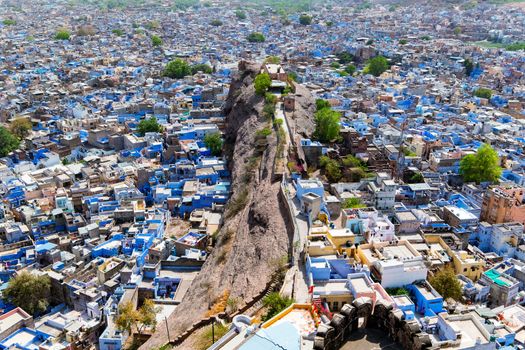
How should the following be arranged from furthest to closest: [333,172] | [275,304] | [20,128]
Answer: [20,128]
[333,172]
[275,304]

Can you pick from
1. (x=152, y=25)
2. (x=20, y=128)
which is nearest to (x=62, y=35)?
(x=152, y=25)

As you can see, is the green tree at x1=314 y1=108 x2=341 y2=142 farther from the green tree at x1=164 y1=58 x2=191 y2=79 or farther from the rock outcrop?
the green tree at x1=164 y1=58 x2=191 y2=79

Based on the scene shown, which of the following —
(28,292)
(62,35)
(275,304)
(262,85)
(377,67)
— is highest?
(262,85)

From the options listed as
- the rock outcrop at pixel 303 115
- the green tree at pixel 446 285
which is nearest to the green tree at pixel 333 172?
the rock outcrop at pixel 303 115

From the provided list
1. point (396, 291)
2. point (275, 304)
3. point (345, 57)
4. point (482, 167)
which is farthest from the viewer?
point (345, 57)

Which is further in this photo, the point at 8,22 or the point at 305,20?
the point at 8,22

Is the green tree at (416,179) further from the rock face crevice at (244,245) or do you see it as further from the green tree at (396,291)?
the green tree at (396,291)

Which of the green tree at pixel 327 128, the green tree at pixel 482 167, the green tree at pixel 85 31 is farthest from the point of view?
the green tree at pixel 85 31

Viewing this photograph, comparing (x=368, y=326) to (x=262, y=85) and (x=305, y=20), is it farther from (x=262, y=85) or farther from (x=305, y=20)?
(x=305, y=20)
